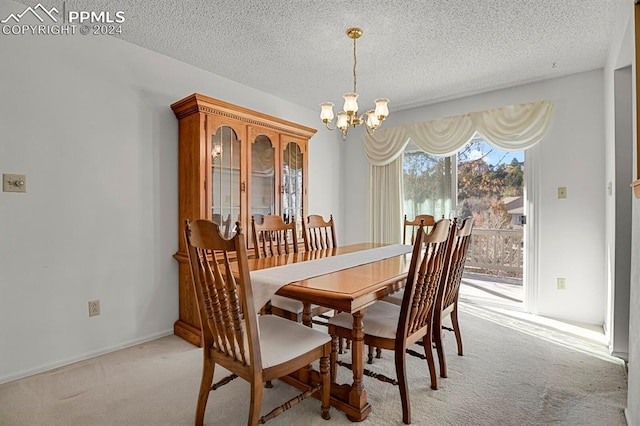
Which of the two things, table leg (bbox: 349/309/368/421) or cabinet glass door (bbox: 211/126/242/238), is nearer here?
table leg (bbox: 349/309/368/421)

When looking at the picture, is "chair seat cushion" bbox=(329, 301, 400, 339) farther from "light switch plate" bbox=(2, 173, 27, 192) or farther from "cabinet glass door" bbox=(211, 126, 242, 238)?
"light switch plate" bbox=(2, 173, 27, 192)

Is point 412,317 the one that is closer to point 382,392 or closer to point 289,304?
point 382,392

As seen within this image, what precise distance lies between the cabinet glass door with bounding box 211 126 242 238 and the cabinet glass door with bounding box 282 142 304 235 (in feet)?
1.96

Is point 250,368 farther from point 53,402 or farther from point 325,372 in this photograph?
point 53,402

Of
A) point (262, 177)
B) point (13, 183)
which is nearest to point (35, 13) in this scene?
point (13, 183)

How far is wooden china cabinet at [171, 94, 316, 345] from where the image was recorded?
264 centimetres

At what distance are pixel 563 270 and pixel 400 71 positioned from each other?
2527 millimetres

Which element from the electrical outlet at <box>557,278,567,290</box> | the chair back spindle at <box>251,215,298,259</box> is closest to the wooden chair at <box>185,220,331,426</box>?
the chair back spindle at <box>251,215,298,259</box>

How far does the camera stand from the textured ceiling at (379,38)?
211 cm

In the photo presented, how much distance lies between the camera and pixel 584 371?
6.96 feet

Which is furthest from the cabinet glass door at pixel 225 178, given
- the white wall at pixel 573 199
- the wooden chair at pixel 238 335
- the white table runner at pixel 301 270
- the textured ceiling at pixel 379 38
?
the white wall at pixel 573 199

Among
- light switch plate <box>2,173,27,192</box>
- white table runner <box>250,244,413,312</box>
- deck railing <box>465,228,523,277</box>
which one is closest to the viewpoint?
white table runner <box>250,244,413,312</box>

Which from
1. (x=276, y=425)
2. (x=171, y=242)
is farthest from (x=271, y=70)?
(x=276, y=425)

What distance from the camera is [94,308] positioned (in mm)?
2369
